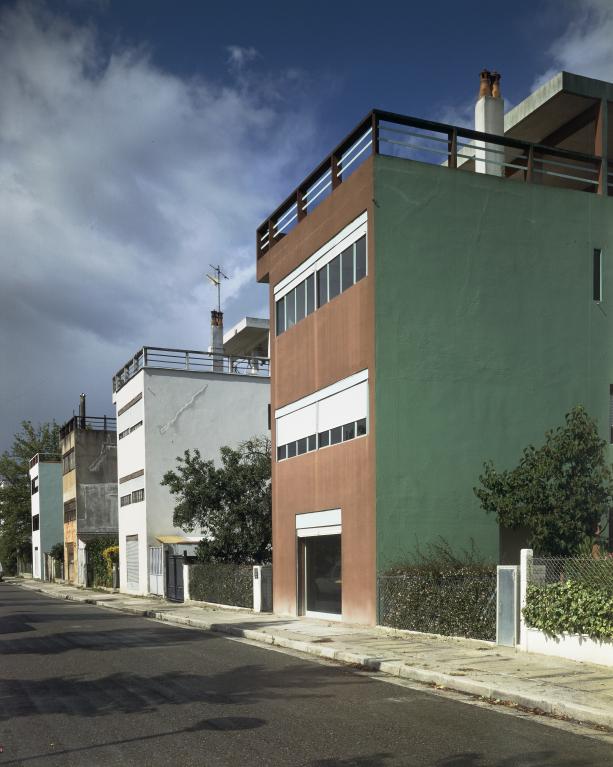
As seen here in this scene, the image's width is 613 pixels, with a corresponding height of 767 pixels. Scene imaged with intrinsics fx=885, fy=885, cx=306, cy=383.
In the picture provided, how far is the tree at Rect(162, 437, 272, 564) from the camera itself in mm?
A: 30641

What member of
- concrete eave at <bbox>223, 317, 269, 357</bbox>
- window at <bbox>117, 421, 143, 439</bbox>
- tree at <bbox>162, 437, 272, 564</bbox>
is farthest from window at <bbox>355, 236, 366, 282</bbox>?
concrete eave at <bbox>223, 317, 269, 357</bbox>

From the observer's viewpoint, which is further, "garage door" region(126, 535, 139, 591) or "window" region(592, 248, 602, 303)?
"garage door" region(126, 535, 139, 591)

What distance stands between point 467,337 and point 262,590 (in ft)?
33.7

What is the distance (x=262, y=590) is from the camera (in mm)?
26016

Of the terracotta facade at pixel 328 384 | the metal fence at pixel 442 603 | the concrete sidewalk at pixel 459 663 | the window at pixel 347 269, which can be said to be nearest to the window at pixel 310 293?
the terracotta facade at pixel 328 384

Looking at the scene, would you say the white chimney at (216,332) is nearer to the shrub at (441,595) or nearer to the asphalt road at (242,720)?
the shrub at (441,595)

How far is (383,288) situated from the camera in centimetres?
2019

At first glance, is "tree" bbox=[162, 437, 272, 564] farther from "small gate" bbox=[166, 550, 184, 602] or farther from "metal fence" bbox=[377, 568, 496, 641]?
"metal fence" bbox=[377, 568, 496, 641]

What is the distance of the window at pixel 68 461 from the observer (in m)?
61.5

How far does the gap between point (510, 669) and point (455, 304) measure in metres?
10.1

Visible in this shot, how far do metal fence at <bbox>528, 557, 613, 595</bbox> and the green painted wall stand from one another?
5491mm

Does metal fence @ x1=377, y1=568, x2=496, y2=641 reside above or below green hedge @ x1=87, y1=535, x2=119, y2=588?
above

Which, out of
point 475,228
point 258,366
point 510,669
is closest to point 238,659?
point 510,669

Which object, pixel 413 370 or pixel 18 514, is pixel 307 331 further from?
pixel 18 514
